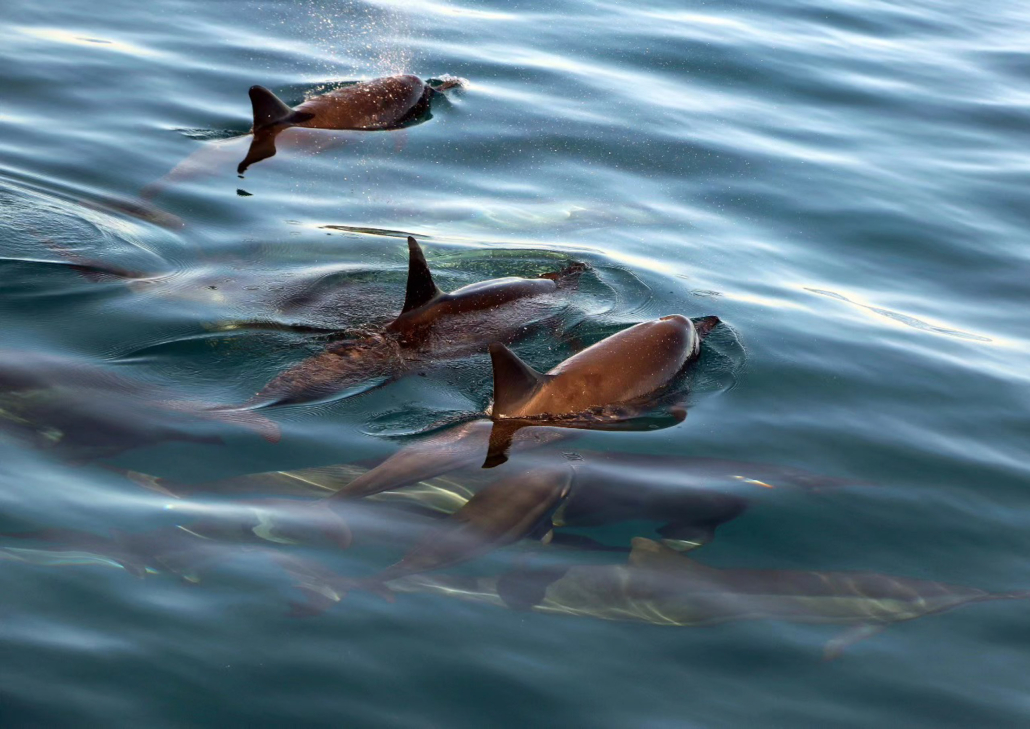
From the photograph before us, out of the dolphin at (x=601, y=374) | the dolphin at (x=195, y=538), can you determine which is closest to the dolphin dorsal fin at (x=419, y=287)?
the dolphin at (x=601, y=374)

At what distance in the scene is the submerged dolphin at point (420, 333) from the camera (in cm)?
772

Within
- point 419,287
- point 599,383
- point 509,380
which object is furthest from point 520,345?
point 509,380

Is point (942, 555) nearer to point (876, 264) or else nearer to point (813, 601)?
point (813, 601)

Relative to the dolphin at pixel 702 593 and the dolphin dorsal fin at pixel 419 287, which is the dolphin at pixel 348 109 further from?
the dolphin at pixel 702 593

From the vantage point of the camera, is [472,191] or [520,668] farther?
[472,191]

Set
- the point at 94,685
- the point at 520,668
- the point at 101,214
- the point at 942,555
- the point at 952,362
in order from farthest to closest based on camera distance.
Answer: the point at 101,214
the point at 952,362
the point at 942,555
the point at 520,668
the point at 94,685

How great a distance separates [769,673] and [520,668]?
44.9 inches

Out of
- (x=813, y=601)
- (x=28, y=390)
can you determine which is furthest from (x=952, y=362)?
(x=28, y=390)

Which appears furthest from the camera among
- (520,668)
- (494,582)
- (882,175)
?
(882,175)

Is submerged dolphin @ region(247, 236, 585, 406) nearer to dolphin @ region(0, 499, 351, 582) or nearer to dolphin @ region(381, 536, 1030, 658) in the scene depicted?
dolphin @ region(0, 499, 351, 582)

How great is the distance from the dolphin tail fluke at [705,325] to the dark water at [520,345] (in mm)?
208

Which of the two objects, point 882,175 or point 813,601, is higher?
point 882,175

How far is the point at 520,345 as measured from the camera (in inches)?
341

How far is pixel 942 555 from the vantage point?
22.2 feet
